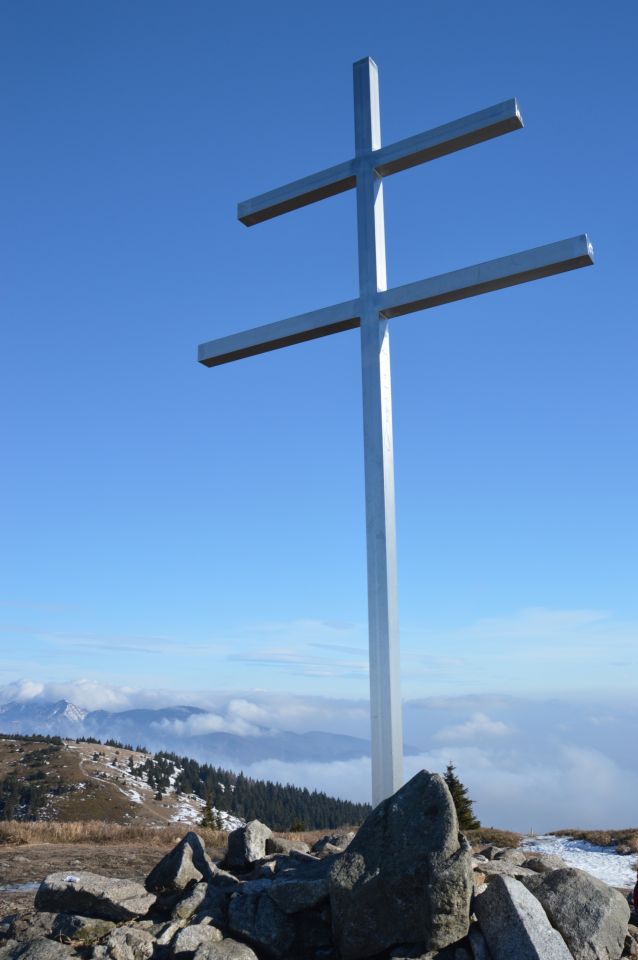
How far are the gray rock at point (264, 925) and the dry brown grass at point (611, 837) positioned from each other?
36.7ft

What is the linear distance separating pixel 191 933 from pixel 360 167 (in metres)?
7.83

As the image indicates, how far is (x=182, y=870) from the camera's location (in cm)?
759

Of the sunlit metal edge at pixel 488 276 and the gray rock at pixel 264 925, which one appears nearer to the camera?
the gray rock at pixel 264 925

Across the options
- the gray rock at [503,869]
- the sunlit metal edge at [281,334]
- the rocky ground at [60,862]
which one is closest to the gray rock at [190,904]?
the rocky ground at [60,862]

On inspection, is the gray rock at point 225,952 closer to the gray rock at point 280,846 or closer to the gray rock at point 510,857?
the gray rock at point 280,846

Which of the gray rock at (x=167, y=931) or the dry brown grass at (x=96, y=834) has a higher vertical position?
the gray rock at (x=167, y=931)

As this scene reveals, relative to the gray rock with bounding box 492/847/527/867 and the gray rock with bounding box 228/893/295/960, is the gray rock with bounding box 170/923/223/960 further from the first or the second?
the gray rock with bounding box 492/847/527/867

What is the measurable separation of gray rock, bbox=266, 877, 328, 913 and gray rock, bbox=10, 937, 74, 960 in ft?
5.37

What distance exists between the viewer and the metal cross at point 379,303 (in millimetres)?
8078

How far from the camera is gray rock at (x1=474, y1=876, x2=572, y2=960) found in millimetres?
5844

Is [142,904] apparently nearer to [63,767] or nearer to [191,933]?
[191,933]

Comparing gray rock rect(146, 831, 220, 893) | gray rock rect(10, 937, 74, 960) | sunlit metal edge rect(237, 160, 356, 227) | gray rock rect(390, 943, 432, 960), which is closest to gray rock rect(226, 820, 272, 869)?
gray rock rect(146, 831, 220, 893)

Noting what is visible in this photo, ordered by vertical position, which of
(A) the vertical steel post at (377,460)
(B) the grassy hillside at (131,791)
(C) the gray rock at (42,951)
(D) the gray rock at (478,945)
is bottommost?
(B) the grassy hillside at (131,791)

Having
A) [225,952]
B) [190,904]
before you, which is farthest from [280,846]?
[225,952]
